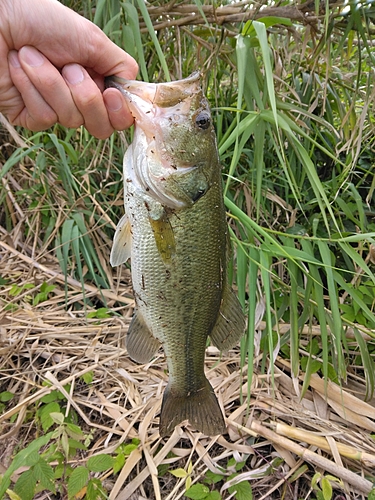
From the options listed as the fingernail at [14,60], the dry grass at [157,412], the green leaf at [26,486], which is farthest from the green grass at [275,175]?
the green leaf at [26,486]

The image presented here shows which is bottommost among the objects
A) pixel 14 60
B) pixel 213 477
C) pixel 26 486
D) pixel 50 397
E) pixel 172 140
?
pixel 213 477

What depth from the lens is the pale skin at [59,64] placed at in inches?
43.2

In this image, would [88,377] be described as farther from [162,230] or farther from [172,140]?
[172,140]

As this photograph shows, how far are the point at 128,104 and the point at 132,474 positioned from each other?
1441 mm

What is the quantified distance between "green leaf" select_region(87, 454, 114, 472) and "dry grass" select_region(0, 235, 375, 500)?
25cm

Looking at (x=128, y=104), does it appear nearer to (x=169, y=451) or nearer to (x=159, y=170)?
(x=159, y=170)

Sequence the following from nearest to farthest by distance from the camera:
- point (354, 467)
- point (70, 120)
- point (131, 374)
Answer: point (70, 120) < point (354, 467) < point (131, 374)

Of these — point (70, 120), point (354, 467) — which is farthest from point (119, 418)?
point (70, 120)

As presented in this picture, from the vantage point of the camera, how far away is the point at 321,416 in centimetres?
185

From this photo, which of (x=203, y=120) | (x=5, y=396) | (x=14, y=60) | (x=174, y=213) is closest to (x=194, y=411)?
(x=174, y=213)

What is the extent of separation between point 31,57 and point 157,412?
1496 mm

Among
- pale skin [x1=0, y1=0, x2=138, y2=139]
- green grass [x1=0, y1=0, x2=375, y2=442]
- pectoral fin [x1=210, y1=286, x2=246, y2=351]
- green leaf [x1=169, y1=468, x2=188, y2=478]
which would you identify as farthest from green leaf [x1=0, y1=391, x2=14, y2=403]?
pale skin [x1=0, y1=0, x2=138, y2=139]

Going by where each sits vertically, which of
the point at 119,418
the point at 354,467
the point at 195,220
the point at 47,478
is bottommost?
the point at 354,467

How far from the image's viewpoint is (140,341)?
1.27 meters
